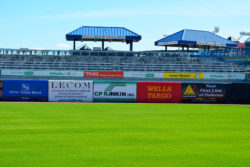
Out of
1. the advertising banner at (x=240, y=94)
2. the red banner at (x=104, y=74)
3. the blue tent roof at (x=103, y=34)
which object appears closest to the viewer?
the advertising banner at (x=240, y=94)

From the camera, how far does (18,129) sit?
12.7 meters

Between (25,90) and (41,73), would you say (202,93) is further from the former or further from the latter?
(41,73)

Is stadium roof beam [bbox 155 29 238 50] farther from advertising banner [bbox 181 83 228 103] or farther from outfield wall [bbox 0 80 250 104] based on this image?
outfield wall [bbox 0 80 250 104]

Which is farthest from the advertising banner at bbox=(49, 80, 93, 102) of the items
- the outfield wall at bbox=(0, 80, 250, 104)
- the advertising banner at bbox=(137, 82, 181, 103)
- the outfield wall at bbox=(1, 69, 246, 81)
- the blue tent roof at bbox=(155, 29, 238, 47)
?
the blue tent roof at bbox=(155, 29, 238, 47)

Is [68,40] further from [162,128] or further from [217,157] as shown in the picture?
[217,157]

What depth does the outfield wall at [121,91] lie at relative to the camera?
3416 centimetres

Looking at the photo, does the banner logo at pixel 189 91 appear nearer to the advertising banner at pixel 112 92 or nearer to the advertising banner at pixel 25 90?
the advertising banner at pixel 112 92

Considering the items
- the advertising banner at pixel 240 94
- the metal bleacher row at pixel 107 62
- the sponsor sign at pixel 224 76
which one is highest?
the metal bleacher row at pixel 107 62

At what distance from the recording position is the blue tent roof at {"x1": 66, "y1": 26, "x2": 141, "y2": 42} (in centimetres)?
5631

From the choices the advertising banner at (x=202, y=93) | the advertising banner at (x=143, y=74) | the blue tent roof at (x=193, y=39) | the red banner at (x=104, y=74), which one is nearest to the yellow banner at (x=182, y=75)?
the advertising banner at (x=143, y=74)

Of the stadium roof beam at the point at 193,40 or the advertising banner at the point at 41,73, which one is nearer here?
the advertising banner at the point at 41,73

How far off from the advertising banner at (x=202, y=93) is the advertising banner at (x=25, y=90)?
Result: 533 inches

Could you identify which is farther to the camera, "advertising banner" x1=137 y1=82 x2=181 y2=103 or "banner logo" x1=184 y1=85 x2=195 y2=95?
"banner logo" x1=184 y1=85 x2=195 y2=95

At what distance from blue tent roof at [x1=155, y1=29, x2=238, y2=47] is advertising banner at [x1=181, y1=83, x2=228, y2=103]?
2698 cm
